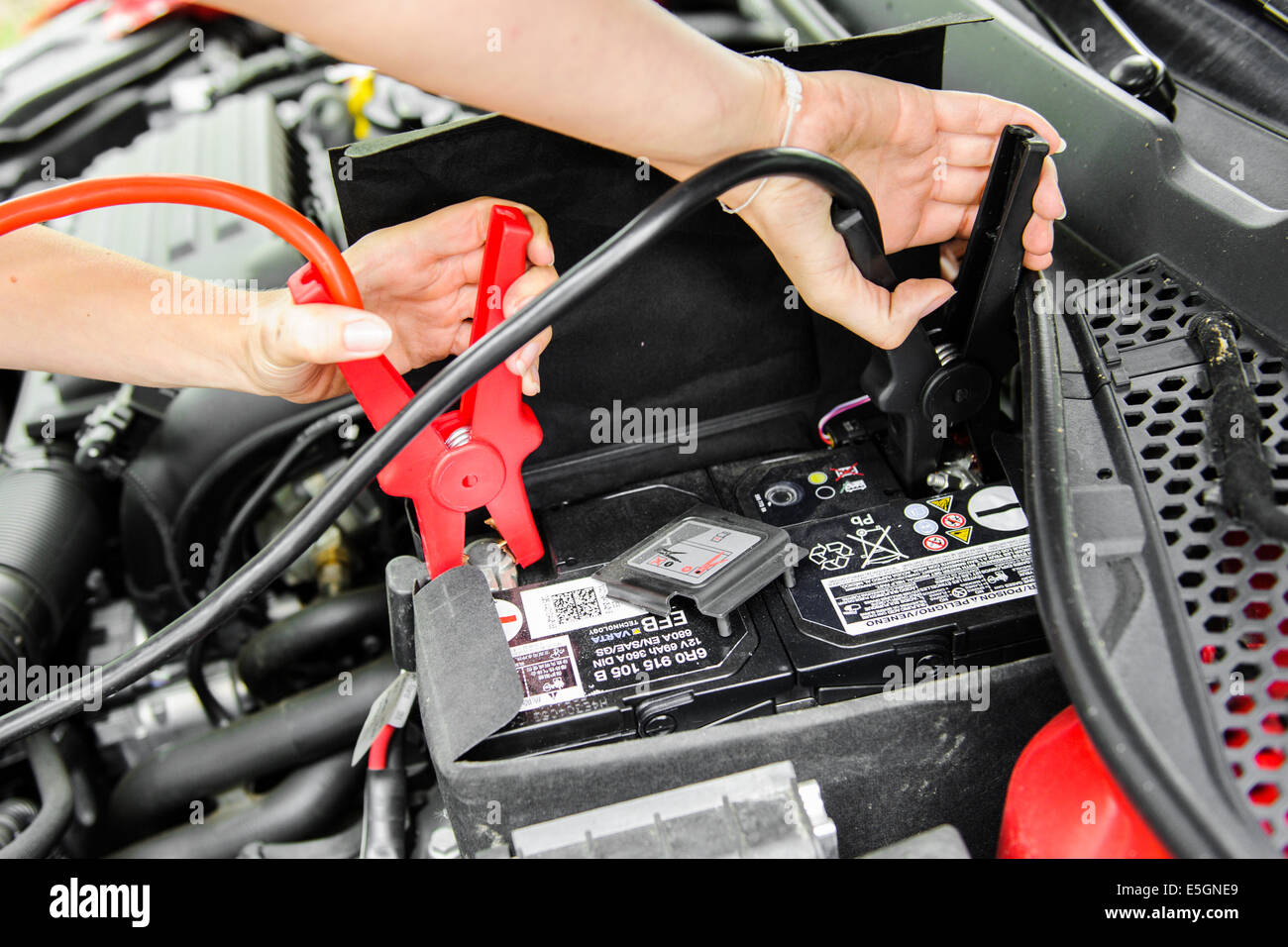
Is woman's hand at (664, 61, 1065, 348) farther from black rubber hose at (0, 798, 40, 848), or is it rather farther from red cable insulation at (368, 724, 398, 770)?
black rubber hose at (0, 798, 40, 848)

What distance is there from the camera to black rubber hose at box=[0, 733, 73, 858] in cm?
93

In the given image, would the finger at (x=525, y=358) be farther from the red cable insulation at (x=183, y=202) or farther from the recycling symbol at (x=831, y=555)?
the recycling symbol at (x=831, y=555)

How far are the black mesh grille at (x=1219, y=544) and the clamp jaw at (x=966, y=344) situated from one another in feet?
0.31

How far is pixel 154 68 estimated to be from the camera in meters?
1.62

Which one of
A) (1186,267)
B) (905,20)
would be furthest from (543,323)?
(905,20)

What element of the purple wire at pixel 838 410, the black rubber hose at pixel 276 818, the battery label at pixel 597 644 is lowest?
the black rubber hose at pixel 276 818

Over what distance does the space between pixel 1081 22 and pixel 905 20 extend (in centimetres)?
20

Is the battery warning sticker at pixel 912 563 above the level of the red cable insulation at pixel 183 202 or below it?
below

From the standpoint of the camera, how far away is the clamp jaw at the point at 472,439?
77 cm

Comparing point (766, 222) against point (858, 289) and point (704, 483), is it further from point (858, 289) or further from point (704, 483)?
point (704, 483)

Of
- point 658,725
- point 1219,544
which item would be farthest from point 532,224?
point 1219,544

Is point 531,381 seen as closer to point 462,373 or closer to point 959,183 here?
point 462,373

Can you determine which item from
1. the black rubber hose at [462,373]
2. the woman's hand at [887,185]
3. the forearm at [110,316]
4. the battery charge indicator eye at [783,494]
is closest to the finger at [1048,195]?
the woman's hand at [887,185]

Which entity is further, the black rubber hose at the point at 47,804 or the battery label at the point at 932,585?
the black rubber hose at the point at 47,804
